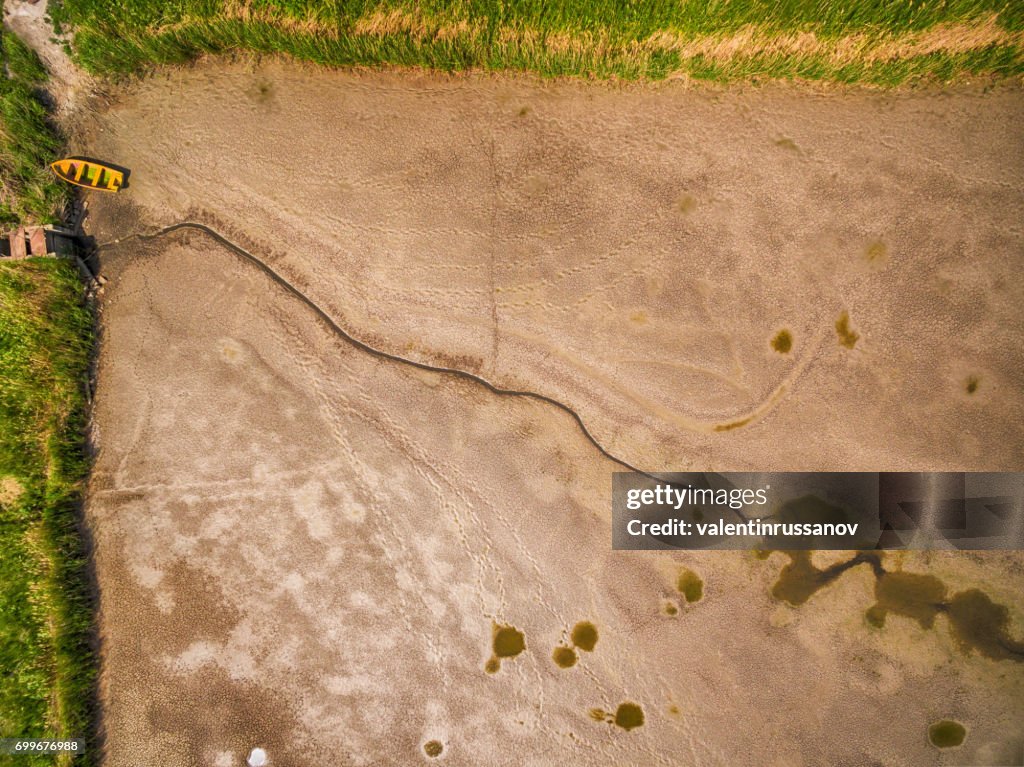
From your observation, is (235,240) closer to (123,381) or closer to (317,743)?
(123,381)

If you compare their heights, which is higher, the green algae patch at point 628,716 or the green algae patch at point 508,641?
the green algae patch at point 508,641

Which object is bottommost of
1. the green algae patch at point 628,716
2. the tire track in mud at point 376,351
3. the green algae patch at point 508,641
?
the green algae patch at point 628,716

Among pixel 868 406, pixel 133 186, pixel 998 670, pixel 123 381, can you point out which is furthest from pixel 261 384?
pixel 998 670

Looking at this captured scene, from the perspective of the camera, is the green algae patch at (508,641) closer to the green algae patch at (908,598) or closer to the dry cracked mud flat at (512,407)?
the dry cracked mud flat at (512,407)

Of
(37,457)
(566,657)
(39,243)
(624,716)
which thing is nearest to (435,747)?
(566,657)

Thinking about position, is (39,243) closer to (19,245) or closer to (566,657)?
(19,245)

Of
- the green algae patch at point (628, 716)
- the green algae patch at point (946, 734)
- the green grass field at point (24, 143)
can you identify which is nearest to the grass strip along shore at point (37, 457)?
the green grass field at point (24, 143)

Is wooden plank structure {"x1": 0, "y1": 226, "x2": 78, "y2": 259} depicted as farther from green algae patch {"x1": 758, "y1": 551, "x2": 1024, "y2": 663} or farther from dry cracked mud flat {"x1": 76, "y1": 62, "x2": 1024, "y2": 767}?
green algae patch {"x1": 758, "y1": 551, "x2": 1024, "y2": 663}
